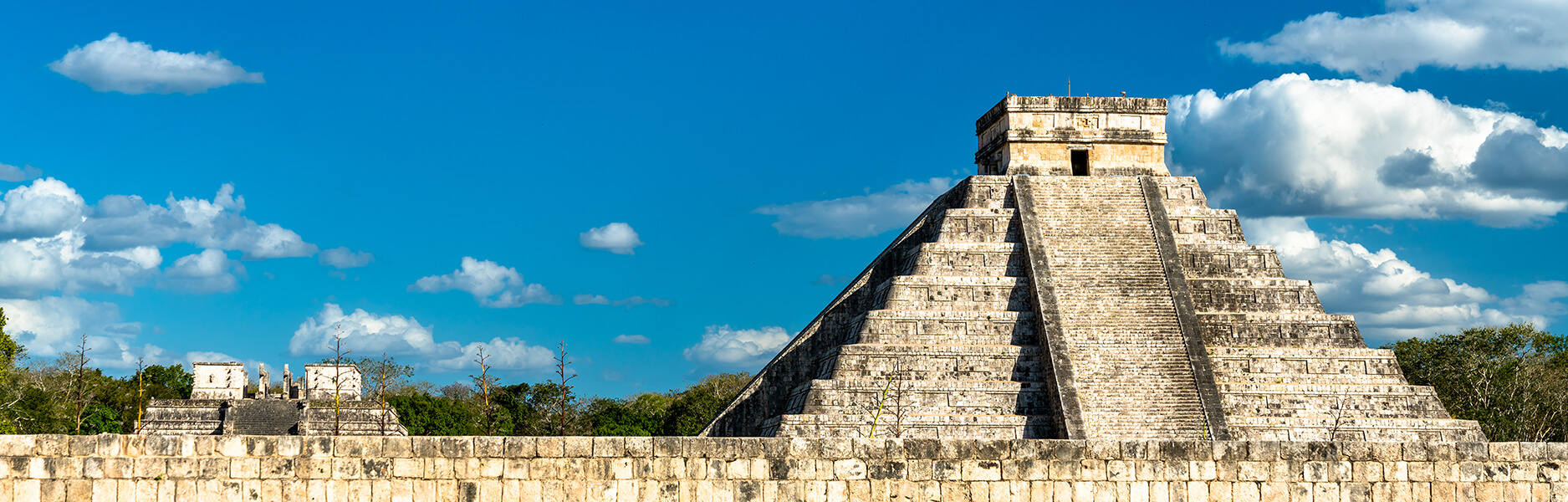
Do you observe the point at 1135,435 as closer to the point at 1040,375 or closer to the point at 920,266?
the point at 1040,375

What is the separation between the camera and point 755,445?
41.3 ft

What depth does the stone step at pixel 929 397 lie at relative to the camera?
25906mm

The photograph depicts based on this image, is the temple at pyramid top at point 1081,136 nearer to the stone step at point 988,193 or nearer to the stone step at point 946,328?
the stone step at point 988,193

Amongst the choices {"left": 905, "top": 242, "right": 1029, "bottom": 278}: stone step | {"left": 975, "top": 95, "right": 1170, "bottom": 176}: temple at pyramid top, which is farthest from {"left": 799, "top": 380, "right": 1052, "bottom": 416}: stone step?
{"left": 975, "top": 95, "right": 1170, "bottom": 176}: temple at pyramid top

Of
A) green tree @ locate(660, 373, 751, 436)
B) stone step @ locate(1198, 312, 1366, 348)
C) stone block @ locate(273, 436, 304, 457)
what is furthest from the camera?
green tree @ locate(660, 373, 751, 436)

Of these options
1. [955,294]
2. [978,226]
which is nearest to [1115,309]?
[955,294]

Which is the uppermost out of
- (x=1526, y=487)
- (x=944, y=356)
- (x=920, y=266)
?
(x=920, y=266)

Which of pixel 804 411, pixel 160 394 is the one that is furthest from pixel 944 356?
pixel 160 394

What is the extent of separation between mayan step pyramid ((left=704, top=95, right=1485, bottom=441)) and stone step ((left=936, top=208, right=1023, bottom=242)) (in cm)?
4

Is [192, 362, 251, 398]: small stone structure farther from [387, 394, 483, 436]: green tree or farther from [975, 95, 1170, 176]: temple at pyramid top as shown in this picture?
[975, 95, 1170, 176]: temple at pyramid top

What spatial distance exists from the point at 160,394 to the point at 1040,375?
1764 inches

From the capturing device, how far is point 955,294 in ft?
92.1

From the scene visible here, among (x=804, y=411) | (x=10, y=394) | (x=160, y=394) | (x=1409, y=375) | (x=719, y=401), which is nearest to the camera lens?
(x=804, y=411)

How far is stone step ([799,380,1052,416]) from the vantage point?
25.9 meters
